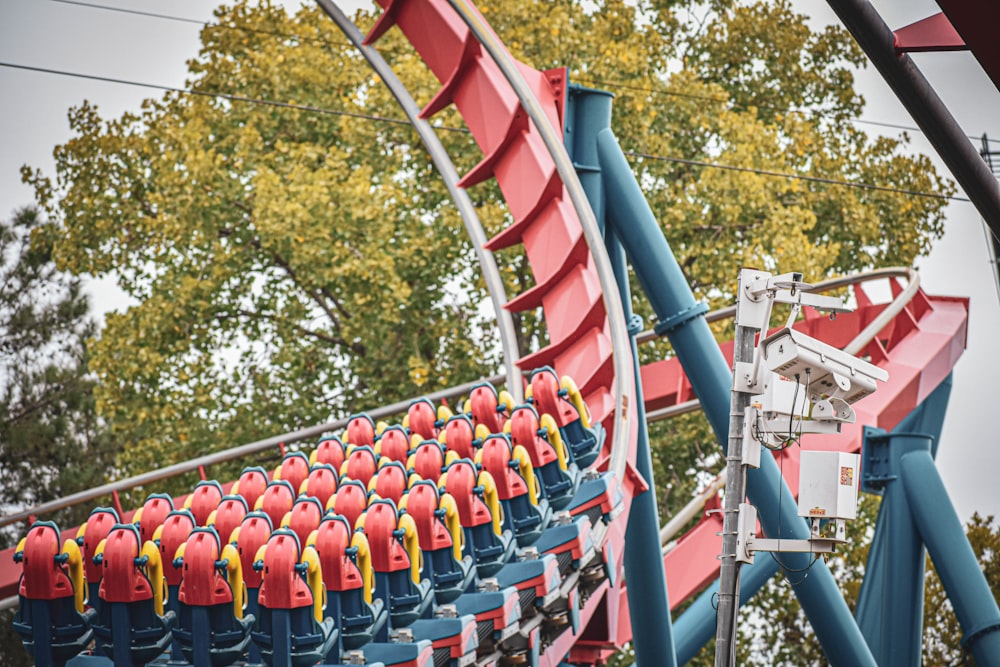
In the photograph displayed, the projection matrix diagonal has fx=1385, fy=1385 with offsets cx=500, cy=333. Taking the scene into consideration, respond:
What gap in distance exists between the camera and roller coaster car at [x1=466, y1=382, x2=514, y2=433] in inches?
330

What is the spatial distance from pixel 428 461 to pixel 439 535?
83cm

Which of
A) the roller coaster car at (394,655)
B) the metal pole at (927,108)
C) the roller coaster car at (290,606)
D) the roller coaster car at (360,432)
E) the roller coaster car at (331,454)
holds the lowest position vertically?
the roller coaster car at (394,655)

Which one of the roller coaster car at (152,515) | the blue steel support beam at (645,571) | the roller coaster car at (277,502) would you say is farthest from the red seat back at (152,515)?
the blue steel support beam at (645,571)

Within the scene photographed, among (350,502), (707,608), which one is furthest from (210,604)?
(707,608)

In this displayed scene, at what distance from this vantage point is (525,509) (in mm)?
7281

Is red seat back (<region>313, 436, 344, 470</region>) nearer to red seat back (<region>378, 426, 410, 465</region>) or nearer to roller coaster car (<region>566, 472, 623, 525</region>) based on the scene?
red seat back (<region>378, 426, 410, 465</region>)

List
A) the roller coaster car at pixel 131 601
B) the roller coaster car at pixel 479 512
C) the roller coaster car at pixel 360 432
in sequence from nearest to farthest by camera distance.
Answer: the roller coaster car at pixel 131 601 → the roller coaster car at pixel 479 512 → the roller coaster car at pixel 360 432

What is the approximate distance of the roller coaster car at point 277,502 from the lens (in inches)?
262

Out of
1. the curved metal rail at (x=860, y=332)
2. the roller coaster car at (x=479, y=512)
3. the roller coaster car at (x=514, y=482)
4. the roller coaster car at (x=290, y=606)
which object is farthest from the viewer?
the curved metal rail at (x=860, y=332)

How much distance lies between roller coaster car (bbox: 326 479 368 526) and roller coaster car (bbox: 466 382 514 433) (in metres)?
1.92

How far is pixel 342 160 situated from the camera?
1602 cm

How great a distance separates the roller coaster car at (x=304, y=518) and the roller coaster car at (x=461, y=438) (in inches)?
68.2

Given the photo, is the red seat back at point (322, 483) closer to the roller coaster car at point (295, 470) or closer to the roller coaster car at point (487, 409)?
the roller coaster car at point (295, 470)

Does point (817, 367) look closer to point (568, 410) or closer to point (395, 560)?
point (395, 560)
